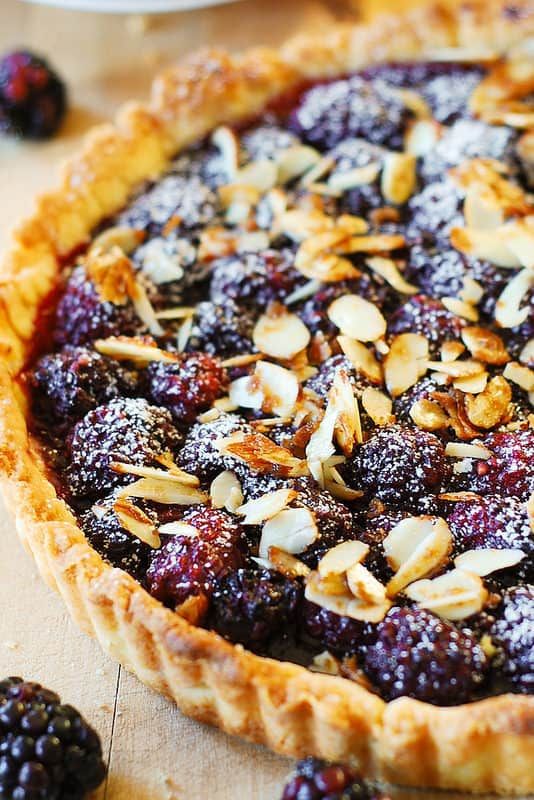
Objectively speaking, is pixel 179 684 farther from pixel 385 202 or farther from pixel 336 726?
pixel 385 202

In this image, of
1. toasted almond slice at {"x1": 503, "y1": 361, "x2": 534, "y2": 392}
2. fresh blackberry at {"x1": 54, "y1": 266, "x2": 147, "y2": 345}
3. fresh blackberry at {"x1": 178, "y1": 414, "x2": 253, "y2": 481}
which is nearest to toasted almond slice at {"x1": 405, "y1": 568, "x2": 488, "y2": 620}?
fresh blackberry at {"x1": 178, "y1": 414, "x2": 253, "y2": 481}

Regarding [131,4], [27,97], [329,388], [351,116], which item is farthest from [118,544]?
[131,4]

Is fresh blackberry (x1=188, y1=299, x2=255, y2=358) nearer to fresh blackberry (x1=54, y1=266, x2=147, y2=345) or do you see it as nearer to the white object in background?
fresh blackberry (x1=54, y1=266, x2=147, y2=345)

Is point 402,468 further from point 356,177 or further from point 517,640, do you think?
point 356,177

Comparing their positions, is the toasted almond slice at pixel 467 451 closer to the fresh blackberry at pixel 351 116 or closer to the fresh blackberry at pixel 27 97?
the fresh blackberry at pixel 351 116

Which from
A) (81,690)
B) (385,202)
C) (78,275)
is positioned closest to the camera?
(81,690)

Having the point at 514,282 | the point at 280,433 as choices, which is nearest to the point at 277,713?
the point at 280,433
